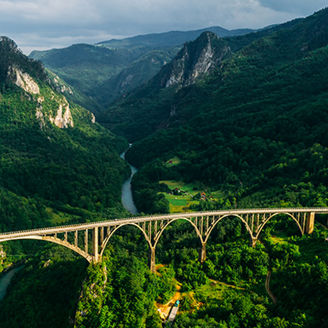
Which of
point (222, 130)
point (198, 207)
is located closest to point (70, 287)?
point (198, 207)

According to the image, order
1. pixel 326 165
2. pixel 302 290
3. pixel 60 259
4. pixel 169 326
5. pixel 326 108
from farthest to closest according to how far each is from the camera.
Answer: pixel 326 108 < pixel 326 165 < pixel 60 259 < pixel 302 290 < pixel 169 326

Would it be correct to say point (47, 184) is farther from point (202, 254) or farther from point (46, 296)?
point (202, 254)

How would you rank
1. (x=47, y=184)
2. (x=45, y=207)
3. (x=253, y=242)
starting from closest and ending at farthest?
1. (x=253, y=242)
2. (x=45, y=207)
3. (x=47, y=184)

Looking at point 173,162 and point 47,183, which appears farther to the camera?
point 173,162

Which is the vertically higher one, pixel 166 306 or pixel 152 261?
pixel 152 261

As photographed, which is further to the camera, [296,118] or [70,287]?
[296,118]

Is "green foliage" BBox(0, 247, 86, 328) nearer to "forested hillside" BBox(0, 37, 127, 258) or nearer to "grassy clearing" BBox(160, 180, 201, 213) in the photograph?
"forested hillside" BBox(0, 37, 127, 258)

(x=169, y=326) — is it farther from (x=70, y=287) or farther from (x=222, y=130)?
(x=222, y=130)

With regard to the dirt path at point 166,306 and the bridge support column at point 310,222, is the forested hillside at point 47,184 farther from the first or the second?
the bridge support column at point 310,222

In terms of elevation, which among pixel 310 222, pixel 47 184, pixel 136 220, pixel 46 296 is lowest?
pixel 47 184

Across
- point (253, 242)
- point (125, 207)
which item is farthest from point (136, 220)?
point (125, 207)
